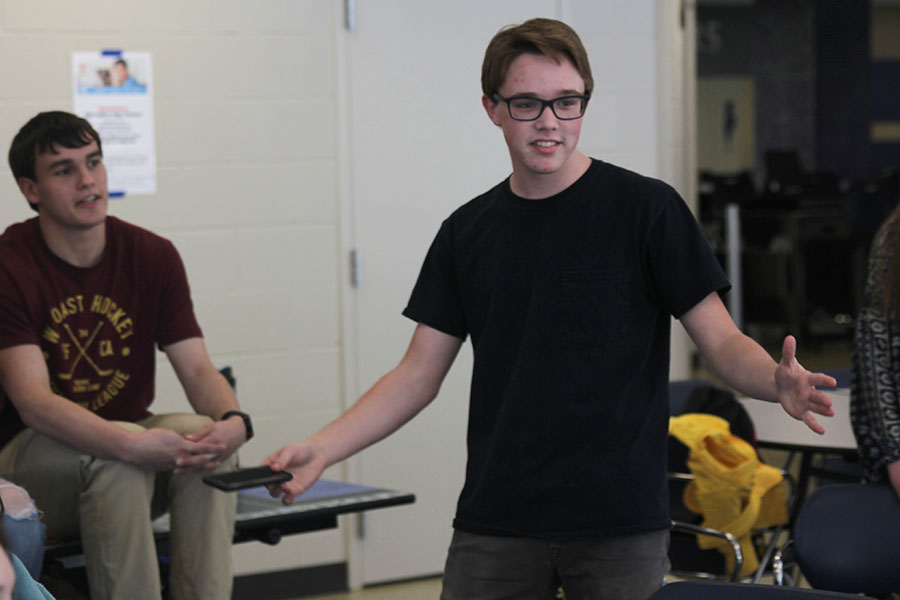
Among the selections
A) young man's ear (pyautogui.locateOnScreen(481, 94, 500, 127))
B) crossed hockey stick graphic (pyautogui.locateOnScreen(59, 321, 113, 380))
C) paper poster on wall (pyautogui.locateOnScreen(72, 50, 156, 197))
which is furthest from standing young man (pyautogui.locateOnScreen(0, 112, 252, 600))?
young man's ear (pyautogui.locateOnScreen(481, 94, 500, 127))

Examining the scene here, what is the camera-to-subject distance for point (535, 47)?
1839mm

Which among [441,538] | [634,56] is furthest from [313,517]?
[634,56]

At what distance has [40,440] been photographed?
265cm

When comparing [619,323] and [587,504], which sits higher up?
[619,323]

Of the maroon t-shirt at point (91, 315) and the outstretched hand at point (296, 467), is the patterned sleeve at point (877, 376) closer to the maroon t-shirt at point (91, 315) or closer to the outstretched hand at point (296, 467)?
the outstretched hand at point (296, 467)

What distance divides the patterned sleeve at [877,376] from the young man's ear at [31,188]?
1.80 metres

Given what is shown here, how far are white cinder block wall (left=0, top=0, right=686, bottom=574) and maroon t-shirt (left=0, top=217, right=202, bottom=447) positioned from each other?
85 centimetres

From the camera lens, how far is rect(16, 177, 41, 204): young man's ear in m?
2.82

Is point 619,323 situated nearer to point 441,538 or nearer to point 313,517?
point 313,517

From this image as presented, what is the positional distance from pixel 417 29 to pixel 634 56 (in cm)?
78

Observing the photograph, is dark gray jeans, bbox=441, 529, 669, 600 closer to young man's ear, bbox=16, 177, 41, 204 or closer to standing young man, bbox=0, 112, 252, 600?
standing young man, bbox=0, 112, 252, 600

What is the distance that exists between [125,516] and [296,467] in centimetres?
71

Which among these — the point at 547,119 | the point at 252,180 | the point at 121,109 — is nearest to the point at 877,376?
the point at 547,119

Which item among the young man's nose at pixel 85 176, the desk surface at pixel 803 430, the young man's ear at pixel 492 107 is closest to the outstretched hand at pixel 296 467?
the young man's ear at pixel 492 107
